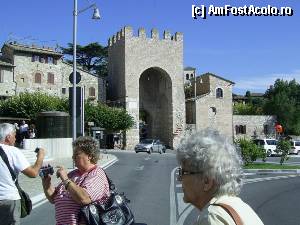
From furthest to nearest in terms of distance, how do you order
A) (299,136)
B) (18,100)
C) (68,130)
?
(299,136)
(18,100)
(68,130)

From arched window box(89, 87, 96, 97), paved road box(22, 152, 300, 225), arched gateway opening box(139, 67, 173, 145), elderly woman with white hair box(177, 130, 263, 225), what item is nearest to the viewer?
elderly woman with white hair box(177, 130, 263, 225)

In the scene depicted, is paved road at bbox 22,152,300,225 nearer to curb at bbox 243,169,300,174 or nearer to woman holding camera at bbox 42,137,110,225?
curb at bbox 243,169,300,174

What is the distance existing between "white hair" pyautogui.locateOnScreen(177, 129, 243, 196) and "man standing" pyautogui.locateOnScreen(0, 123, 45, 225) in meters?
3.07

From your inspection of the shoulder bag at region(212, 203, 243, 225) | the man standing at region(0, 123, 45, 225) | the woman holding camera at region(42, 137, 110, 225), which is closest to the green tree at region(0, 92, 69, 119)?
the man standing at region(0, 123, 45, 225)

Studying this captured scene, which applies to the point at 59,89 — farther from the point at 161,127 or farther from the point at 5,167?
the point at 5,167

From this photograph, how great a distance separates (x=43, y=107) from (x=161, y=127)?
21124 mm

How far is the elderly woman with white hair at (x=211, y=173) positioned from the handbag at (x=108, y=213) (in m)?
1.84

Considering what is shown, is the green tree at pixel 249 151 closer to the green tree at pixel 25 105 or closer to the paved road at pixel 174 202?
A: the paved road at pixel 174 202

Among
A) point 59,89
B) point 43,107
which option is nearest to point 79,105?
point 43,107

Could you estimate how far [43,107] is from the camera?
52594mm

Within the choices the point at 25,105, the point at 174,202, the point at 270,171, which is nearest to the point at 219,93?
the point at 25,105

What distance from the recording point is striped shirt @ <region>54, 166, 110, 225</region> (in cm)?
448

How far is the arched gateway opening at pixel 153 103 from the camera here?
68875mm

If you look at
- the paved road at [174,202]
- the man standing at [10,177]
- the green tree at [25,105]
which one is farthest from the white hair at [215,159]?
the green tree at [25,105]
